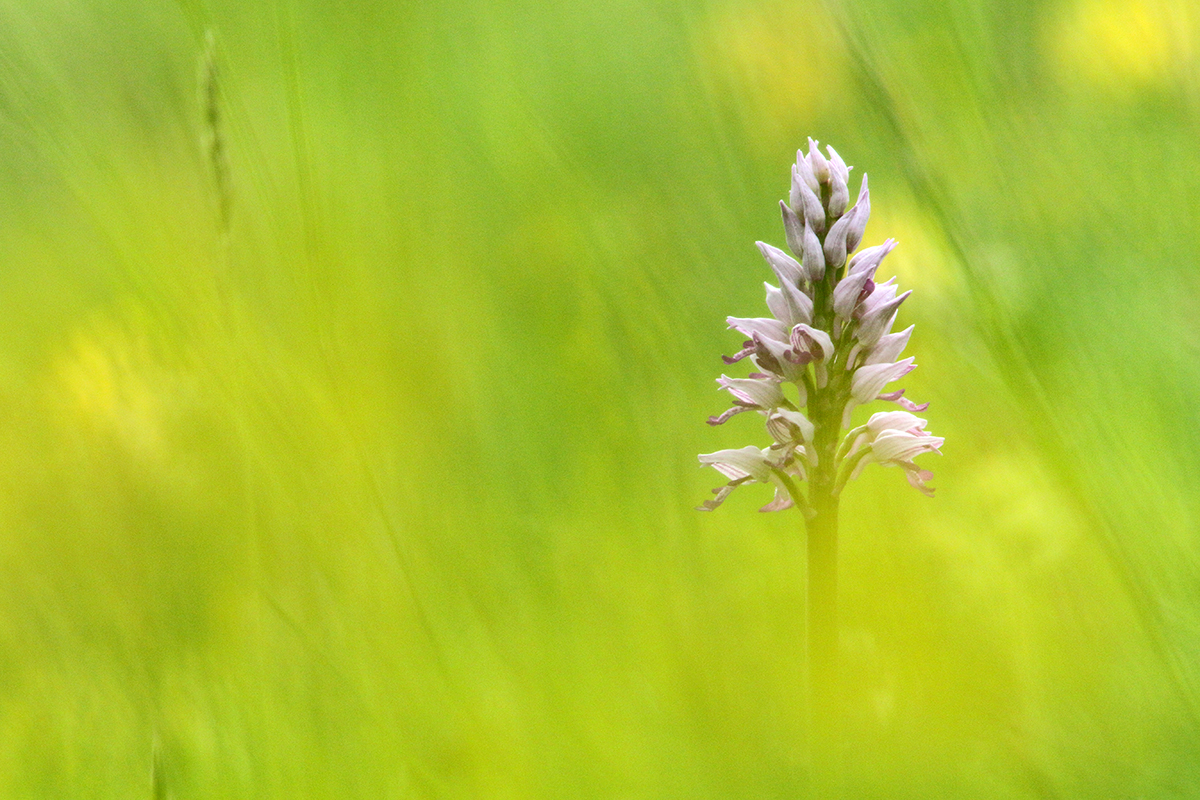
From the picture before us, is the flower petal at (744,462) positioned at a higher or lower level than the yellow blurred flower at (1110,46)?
lower

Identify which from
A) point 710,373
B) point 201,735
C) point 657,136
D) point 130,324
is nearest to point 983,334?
point 710,373

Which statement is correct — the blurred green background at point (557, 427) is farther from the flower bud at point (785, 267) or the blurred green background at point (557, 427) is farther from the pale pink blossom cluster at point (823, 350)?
the flower bud at point (785, 267)

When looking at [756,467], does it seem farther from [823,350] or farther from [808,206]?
[808,206]

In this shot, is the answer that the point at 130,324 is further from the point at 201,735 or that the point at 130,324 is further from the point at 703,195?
the point at 703,195

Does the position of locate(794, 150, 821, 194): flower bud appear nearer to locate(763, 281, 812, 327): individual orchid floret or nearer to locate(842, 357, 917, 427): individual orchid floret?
locate(763, 281, 812, 327): individual orchid floret

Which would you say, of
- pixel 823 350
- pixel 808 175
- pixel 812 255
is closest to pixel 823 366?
pixel 823 350

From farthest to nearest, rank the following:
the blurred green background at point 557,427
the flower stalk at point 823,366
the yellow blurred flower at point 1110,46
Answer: the yellow blurred flower at point 1110,46, the blurred green background at point 557,427, the flower stalk at point 823,366

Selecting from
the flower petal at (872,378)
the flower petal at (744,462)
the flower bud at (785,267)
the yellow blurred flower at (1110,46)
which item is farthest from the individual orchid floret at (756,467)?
the yellow blurred flower at (1110,46)
